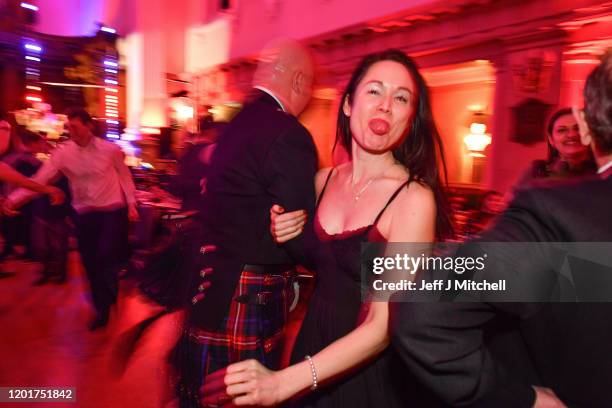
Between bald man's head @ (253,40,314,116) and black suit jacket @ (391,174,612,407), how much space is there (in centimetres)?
139

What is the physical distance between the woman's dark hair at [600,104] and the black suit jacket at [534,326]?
0.09 metres

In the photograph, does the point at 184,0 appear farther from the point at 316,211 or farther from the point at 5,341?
the point at 316,211

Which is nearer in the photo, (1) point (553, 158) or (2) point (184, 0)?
(1) point (553, 158)

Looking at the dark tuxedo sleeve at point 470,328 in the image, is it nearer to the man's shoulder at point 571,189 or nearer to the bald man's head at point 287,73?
the man's shoulder at point 571,189

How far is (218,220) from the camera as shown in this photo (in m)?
1.91

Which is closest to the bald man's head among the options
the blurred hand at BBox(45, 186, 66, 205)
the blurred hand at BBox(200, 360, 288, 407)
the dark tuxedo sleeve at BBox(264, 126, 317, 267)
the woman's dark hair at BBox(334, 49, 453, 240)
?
the dark tuxedo sleeve at BBox(264, 126, 317, 267)

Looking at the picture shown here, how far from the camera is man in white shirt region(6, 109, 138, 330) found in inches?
175

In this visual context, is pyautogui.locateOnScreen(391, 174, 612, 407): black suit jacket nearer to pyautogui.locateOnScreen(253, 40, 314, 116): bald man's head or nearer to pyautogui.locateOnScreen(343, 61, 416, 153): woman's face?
pyautogui.locateOnScreen(343, 61, 416, 153): woman's face

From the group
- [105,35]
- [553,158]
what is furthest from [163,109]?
[553,158]

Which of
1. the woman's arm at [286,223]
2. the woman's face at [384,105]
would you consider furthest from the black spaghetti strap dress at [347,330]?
the woman's face at [384,105]

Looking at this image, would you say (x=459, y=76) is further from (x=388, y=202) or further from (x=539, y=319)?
(x=539, y=319)

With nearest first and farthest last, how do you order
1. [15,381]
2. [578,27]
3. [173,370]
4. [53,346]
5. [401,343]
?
[401,343] < [173,370] < [15,381] < [53,346] < [578,27]

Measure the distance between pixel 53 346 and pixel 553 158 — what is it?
4290mm

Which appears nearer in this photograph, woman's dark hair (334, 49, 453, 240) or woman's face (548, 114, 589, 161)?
woman's dark hair (334, 49, 453, 240)
